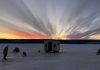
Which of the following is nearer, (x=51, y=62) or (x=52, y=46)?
(x=51, y=62)

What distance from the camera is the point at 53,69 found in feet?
57.4

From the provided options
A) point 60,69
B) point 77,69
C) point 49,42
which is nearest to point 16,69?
point 60,69

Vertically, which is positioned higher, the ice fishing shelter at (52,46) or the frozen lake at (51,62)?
the ice fishing shelter at (52,46)

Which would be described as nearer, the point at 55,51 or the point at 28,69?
the point at 28,69

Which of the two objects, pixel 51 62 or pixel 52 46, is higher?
pixel 52 46

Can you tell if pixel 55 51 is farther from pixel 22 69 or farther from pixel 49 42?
pixel 22 69

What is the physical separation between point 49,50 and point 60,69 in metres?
25.4

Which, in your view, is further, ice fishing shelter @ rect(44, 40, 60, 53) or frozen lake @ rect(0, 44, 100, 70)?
ice fishing shelter @ rect(44, 40, 60, 53)

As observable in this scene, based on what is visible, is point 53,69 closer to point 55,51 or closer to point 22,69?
point 22,69

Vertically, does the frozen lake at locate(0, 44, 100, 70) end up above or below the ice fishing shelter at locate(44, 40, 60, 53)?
below

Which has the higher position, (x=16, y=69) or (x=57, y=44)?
(x=57, y=44)

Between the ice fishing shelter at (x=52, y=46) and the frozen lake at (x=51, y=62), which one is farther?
the ice fishing shelter at (x=52, y=46)

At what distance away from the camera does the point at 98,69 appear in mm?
17266

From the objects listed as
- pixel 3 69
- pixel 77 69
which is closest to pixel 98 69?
pixel 77 69
